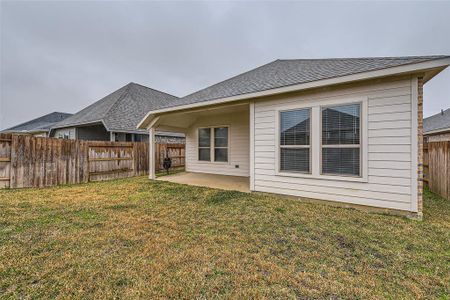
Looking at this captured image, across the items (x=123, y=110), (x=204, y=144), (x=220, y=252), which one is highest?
(x=123, y=110)

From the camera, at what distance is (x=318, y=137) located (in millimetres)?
4684

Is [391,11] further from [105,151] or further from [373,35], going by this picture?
[105,151]

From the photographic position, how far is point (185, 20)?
14.1 m

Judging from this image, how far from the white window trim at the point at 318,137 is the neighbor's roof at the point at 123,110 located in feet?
21.9

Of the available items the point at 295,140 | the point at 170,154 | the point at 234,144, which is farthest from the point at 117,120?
the point at 295,140

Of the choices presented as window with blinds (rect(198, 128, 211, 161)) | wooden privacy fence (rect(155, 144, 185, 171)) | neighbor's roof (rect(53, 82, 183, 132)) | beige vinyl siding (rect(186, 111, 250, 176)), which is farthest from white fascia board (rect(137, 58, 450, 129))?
wooden privacy fence (rect(155, 144, 185, 171))

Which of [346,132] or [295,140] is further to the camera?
[295,140]

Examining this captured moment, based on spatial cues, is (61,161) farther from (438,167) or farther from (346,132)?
(438,167)

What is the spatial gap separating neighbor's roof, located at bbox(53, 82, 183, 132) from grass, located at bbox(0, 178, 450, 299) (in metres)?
7.43

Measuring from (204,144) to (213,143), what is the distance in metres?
0.60

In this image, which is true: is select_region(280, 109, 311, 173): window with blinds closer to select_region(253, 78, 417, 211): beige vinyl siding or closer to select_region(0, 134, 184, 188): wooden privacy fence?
select_region(253, 78, 417, 211): beige vinyl siding

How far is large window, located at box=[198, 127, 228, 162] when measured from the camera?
9.38 metres

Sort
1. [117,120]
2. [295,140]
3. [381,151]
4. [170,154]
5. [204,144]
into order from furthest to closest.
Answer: [117,120] < [170,154] < [204,144] < [295,140] < [381,151]

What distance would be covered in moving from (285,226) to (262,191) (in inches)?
85.3
